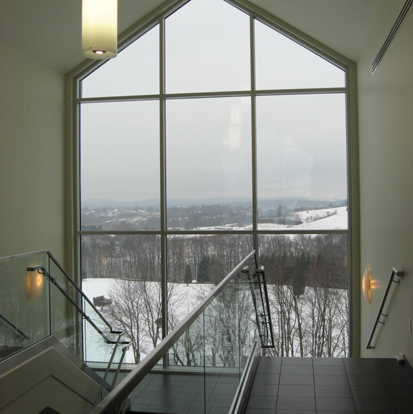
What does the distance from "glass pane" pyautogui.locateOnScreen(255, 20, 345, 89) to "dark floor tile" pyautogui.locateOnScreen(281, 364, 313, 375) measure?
5.15m

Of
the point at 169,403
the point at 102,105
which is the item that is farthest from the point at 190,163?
the point at 169,403

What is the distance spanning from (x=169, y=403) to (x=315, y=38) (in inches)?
309

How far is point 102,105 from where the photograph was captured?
30.5ft

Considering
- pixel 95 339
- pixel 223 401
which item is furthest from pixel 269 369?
pixel 95 339

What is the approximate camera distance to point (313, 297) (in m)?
→ 8.62

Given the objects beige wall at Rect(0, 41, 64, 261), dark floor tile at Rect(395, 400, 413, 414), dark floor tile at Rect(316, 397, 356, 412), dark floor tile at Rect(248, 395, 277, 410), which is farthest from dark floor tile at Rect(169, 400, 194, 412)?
beige wall at Rect(0, 41, 64, 261)

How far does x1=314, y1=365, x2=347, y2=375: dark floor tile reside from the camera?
491cm

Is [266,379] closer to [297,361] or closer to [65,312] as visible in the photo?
[297,361]

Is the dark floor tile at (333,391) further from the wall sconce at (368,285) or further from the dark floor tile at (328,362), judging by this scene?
the wall sconce at (368,285)

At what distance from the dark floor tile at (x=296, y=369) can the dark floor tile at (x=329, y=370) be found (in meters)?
0.06

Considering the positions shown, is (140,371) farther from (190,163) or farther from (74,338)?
Result: (190,163)

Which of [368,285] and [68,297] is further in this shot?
[368,285]

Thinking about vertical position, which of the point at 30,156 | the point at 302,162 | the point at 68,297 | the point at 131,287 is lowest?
the point at 131,287

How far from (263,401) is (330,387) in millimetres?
714
